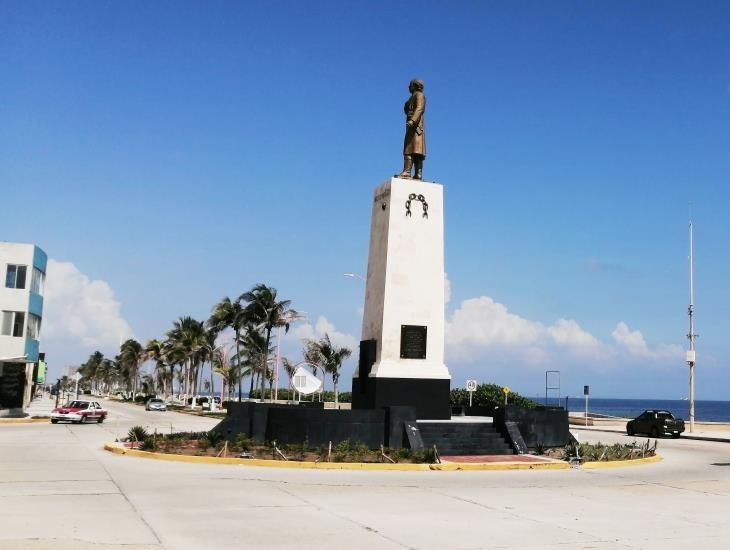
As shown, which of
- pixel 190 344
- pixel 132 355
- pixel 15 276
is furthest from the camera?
pixel 132 355

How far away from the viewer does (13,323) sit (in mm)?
50438

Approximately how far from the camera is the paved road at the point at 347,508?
9.80 meters

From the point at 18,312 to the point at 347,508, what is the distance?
44.8 m

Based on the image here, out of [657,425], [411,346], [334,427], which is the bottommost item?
[657,425]

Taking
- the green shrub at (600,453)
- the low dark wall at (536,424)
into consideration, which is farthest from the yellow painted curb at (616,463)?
the low dark wall at (536,424)

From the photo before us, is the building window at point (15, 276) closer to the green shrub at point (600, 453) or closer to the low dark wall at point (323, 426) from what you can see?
the low dark wall at point (323, 426)

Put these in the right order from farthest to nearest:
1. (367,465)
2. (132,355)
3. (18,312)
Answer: (132,355)
(18,312)
(367,465)

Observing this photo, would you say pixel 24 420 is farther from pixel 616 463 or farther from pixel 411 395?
pixel 616 463

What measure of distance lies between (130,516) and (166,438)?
13.1 meters

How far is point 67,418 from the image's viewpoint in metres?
42.0

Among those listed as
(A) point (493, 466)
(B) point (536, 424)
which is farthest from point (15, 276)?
(A) point (493, 466)

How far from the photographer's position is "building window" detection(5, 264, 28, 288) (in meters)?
51.2

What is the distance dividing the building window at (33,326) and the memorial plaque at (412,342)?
1450 inches

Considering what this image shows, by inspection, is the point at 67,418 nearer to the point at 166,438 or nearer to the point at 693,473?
the point at 166,438
